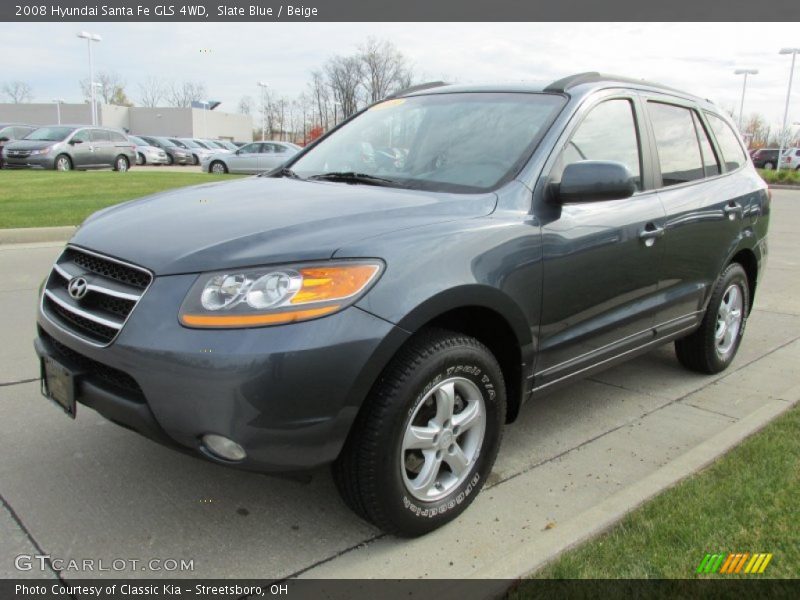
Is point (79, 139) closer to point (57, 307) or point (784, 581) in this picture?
point (57, 307)

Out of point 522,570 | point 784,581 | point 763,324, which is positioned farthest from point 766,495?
point 763,324

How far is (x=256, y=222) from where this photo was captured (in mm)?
2627

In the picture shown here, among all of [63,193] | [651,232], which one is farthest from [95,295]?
[63,193]

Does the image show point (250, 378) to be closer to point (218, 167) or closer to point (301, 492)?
point (301, 492)

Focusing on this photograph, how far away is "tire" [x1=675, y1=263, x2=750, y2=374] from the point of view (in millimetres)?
4570

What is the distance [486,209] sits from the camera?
115 inches

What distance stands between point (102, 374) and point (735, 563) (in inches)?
93.8

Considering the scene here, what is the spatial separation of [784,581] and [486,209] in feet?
5.72

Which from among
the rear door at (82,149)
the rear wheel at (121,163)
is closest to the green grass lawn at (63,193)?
the rear door at (82,149)

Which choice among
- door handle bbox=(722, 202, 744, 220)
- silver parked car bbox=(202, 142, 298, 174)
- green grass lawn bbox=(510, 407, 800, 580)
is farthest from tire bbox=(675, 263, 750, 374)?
silver parked car bbox=(202, 142, 298, 174)

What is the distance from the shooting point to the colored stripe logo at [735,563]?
8.32ft

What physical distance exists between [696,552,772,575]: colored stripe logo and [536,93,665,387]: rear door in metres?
0.99

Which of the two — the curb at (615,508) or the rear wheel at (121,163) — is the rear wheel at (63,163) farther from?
the curb at (615,508)

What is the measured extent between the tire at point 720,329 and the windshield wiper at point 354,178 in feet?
7.97
